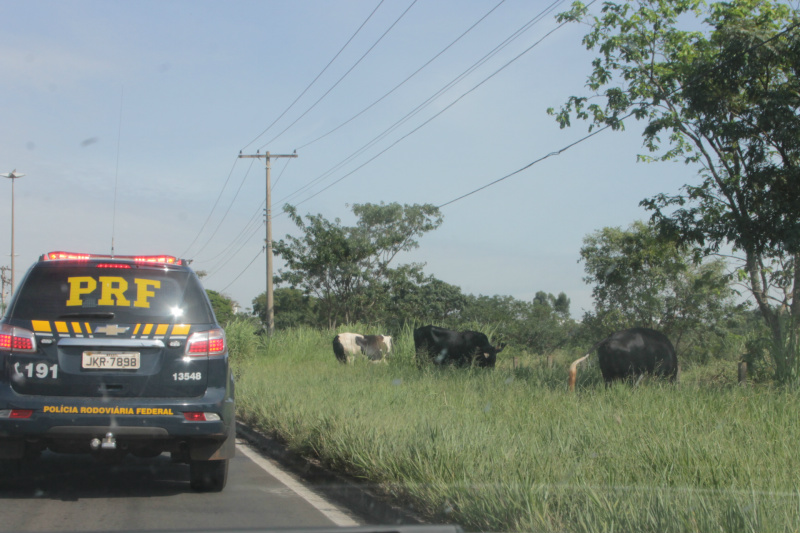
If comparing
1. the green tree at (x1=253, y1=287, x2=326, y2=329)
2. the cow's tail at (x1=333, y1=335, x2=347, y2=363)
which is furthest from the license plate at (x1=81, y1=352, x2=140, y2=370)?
the green tree at (x1=253, y1=287, x2=326, y2=329)

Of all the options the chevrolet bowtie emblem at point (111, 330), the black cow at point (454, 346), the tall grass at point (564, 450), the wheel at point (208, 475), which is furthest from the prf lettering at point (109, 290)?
the black cow at point (454, 346)

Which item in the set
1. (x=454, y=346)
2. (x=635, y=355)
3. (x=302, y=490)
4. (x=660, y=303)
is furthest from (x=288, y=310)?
(x=302, y=490)

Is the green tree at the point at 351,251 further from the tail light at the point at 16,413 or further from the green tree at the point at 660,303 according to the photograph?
the tail light at the point at 16,413

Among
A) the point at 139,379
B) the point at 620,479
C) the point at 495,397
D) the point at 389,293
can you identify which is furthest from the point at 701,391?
the point at 389,293

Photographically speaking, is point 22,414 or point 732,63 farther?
point 732,63

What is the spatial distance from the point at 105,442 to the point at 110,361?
23.9 inches

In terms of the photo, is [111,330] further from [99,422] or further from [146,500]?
[146,500]

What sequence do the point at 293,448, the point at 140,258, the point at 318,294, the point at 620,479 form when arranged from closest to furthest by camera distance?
the point at 620,479 → the point at 140,258 → the point at 293,448 → the point at 318,294

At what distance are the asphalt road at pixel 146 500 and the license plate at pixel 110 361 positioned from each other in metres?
1.08

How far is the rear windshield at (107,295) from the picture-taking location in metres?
5.88

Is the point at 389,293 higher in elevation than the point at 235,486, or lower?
higher

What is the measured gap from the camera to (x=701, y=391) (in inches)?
388

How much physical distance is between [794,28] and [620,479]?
10.5m

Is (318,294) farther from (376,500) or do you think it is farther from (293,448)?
(376,500)
